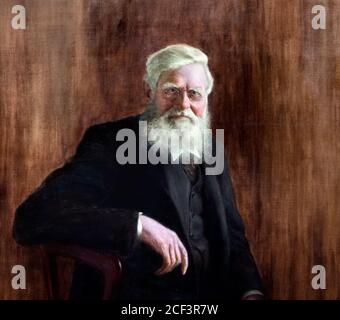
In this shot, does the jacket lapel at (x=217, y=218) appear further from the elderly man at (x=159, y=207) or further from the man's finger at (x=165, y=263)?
the man's finger at (x=165, y=263)

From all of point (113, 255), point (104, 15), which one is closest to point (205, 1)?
point (104, 15)

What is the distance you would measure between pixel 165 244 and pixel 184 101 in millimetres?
723

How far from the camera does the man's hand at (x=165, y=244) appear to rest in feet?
12.2

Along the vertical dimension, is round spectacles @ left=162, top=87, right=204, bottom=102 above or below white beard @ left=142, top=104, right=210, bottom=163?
above

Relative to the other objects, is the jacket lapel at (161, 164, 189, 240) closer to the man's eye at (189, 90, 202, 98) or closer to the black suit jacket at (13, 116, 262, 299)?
the black suit jacket at (13, 116, 262, 299)

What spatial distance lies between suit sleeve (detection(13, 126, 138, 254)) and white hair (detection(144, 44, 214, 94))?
386 millimetres

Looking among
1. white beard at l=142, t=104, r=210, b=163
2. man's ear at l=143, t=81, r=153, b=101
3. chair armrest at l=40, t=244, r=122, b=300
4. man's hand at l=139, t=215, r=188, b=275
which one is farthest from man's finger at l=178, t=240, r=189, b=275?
man's ear at l=143, t=81, r=153, b=101

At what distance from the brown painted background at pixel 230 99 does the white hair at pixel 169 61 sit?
0.04 metres

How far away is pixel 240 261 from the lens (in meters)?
3.78

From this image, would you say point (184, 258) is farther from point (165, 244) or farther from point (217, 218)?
point (217, 218)

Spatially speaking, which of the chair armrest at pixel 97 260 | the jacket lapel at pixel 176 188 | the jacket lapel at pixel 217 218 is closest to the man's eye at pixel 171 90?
the jacket lapel at pixel 176 188

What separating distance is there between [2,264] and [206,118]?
1.27 metres

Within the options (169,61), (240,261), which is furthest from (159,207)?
(169,61)

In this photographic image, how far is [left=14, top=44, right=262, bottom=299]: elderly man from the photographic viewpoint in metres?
3.71
